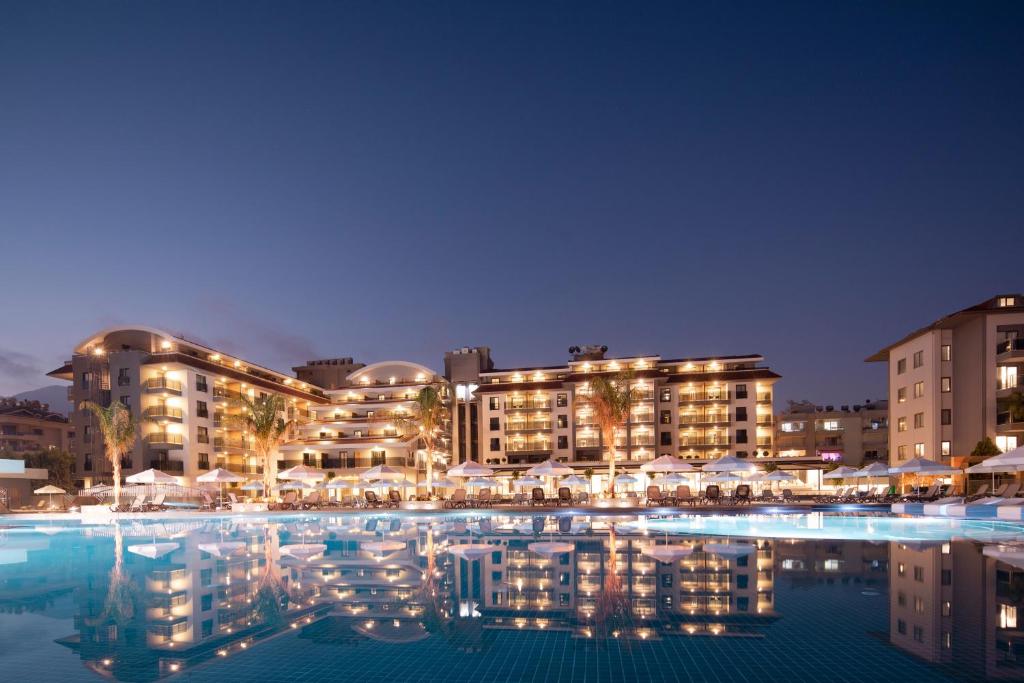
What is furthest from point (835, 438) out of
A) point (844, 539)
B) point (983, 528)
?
point (844, 539)

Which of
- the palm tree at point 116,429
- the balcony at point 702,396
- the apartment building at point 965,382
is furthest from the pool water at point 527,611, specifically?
the balcony at point 702,396

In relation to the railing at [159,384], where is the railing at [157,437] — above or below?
below

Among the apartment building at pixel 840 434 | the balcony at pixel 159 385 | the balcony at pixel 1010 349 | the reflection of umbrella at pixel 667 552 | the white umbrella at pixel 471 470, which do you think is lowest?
the apartment building at pixel 840 434

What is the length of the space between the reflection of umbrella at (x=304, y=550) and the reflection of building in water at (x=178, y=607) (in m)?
0.38

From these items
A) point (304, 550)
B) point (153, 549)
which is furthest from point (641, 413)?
point (153, 549)

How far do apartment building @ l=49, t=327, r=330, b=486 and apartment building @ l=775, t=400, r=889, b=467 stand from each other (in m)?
57.9

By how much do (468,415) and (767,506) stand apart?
3564cm

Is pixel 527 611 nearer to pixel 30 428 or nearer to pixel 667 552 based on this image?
pixel 667 552

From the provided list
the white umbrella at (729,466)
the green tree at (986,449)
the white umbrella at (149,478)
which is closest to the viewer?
the white umbrella at (729,466)

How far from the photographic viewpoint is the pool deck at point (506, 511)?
101 ft

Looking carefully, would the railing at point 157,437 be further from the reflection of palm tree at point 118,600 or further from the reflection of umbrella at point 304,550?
the reflection of palm tree at point 118,600

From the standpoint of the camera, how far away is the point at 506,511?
107 ft

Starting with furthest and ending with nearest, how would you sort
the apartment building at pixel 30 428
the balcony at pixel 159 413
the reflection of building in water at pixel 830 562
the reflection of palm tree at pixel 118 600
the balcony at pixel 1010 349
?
the apartment building at pixel 30 428, the balcony at pixel 159 413, the balcony at pixel 1010 349, the reflection of building in water at pixel 830 562, the reflection of palm tree at pixel 118 600

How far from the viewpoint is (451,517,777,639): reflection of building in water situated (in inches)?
332
